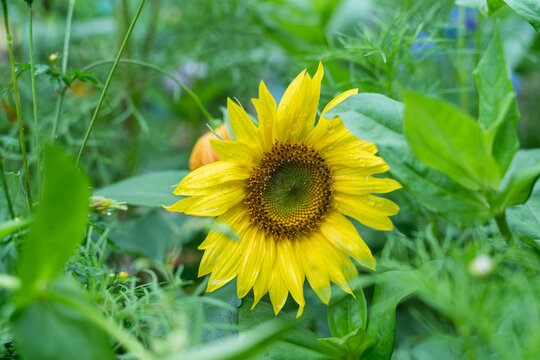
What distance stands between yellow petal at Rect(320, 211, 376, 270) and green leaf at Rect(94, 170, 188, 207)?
0.49 feet

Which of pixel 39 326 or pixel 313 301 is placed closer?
pixel 39 326

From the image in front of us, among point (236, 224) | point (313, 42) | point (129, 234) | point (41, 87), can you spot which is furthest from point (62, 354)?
point (313, 42)

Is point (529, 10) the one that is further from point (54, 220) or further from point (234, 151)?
point (54, 220)

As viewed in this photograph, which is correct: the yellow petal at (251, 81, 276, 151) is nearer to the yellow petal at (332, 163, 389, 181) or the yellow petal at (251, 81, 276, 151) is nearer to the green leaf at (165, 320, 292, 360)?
the yellow petal at (332, 163, 389, 181)

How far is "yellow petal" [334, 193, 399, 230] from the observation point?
0.37 m

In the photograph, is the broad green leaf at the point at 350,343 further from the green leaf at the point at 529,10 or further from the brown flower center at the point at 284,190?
the green leaf at the point at 529,10

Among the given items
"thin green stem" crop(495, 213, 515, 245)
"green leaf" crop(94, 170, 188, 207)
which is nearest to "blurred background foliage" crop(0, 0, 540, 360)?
"green leaf" crop(94, 170, 188, 207)

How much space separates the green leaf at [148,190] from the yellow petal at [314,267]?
0.43 ft

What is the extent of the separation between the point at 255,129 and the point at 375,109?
0.10 m

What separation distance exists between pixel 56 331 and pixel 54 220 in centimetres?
5

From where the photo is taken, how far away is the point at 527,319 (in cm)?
22

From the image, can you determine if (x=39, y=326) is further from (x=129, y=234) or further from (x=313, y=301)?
(x=129, y=234)

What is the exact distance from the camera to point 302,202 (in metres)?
0.43

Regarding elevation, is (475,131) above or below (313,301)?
above
